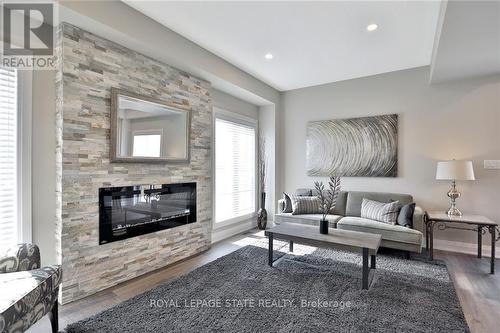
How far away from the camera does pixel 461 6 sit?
2.09m

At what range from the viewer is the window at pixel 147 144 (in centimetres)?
291

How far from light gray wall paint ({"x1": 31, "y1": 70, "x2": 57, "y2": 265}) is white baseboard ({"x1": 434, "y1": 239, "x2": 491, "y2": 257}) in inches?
199

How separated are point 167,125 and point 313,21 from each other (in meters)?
2.15

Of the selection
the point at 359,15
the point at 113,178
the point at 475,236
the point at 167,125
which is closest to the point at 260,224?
the point at 167,125

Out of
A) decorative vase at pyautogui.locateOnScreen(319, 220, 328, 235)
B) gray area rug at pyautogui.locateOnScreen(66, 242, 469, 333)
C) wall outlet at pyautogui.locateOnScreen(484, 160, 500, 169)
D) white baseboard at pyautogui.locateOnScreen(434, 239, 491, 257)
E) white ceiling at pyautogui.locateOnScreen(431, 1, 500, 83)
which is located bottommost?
gray area rug at pyautogui.locateOnScreen(66, 242, 469, 333)

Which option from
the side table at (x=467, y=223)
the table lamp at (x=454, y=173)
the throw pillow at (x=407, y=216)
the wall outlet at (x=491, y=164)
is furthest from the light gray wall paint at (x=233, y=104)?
the wall outlet at (x=491, y=164)

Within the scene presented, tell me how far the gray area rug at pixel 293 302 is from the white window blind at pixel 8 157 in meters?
1.04

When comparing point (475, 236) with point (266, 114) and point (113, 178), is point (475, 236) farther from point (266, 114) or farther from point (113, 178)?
point (113, 178)

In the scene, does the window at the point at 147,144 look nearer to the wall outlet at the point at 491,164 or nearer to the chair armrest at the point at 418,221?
the chair armrest at the point at 418,221

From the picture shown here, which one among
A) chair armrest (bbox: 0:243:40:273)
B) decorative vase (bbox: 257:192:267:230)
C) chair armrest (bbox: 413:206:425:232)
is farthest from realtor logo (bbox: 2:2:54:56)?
chair armrest (bbox: 413:206:425:232)

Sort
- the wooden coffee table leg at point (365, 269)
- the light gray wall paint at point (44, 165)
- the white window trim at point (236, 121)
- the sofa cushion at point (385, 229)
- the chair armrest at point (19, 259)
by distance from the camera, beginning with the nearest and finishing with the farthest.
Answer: the chair armrest at point (19, 259) < the light gray wall paint at point (44, 165) < the wooden coffee table leg at point (365, 269) < the sofa cushion at point (385, 229) < the white window trim at point (236, 121)

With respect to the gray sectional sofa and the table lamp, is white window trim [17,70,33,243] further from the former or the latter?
the table lamp

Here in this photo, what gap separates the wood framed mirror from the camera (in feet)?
8.86

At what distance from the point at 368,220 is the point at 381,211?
23 cm
